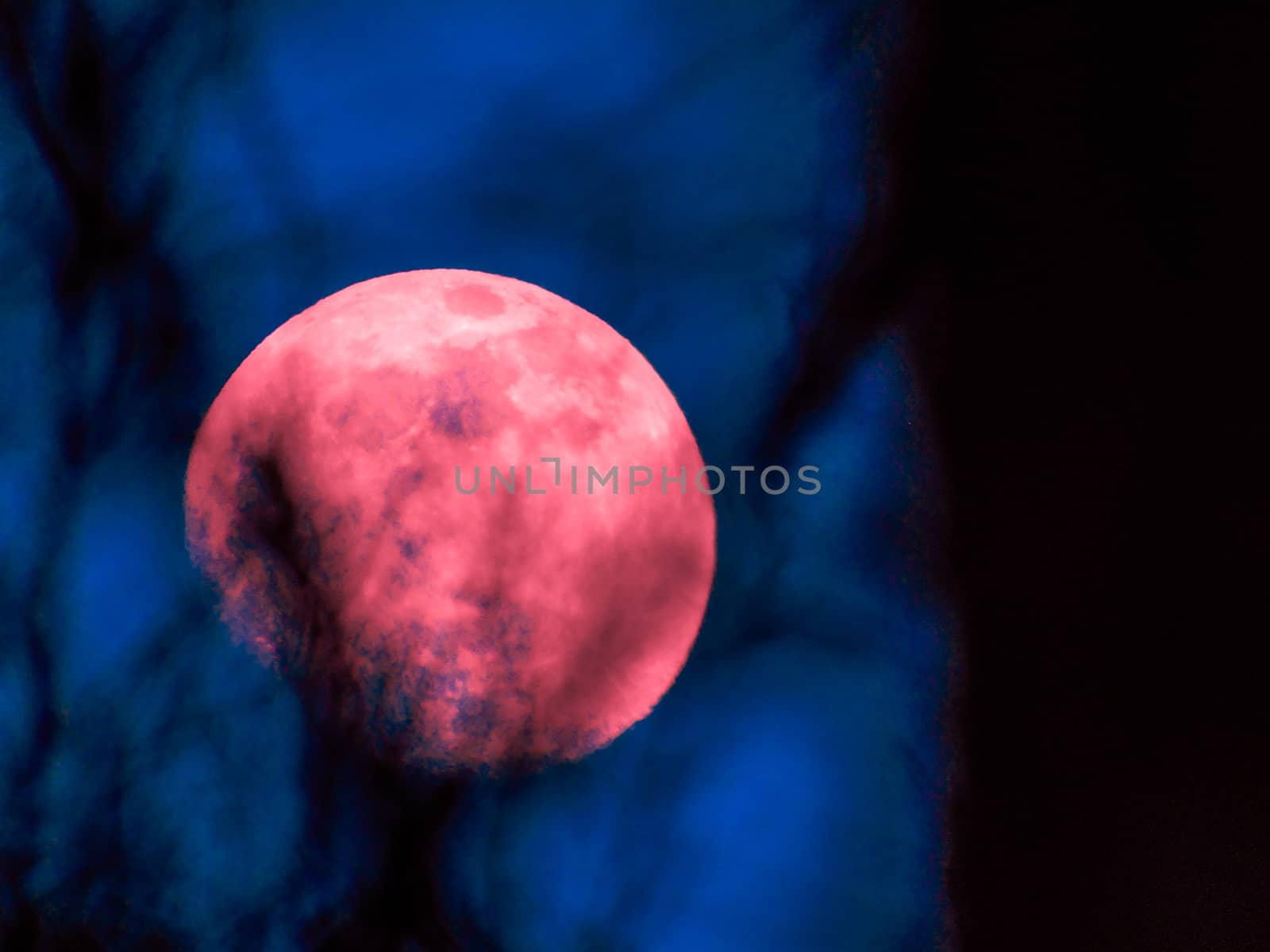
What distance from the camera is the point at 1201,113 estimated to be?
3.56ft

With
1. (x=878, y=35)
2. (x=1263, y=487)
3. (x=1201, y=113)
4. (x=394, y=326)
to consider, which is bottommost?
(x=1263, y=487)

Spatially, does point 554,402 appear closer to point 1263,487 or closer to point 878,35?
point 878,35

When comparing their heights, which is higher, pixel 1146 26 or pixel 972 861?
pixel 1146 26

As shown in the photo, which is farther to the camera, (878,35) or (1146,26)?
(878,35)

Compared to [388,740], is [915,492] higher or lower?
higher

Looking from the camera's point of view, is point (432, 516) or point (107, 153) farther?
point (107, 153)

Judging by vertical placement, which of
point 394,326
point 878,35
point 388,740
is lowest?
point 388,740

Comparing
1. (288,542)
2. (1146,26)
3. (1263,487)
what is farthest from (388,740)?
(1146,26)

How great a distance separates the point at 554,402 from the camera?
109cm

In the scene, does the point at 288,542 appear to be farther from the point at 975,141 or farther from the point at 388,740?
the point at 975,141

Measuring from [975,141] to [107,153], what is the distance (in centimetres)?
158

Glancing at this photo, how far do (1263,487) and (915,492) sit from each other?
516mm

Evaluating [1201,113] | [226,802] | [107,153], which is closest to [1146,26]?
[1201,113]

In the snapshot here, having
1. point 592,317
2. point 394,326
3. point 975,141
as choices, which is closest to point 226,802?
point 394,326
